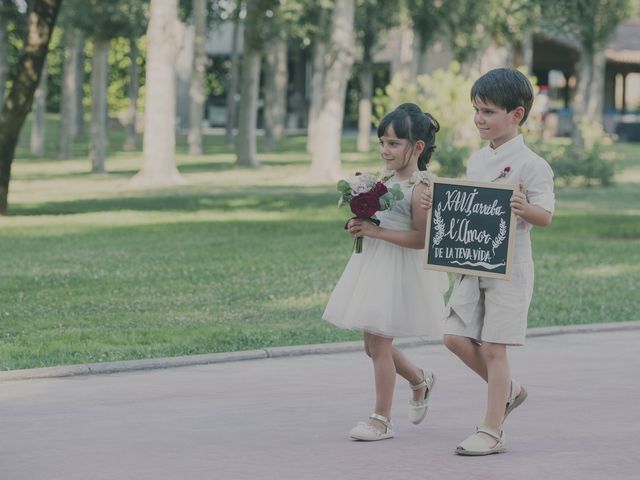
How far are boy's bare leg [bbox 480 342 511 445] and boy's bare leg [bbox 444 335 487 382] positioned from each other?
8cm

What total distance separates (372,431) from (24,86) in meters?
16.0

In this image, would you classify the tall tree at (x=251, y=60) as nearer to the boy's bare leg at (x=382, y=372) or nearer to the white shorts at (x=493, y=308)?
the boy's bare leg at (x=382, y=372)

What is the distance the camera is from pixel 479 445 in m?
6.32

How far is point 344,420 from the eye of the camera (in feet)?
23.6

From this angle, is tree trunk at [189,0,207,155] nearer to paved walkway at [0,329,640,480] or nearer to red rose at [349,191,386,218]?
paved walkway at [0,329,640,480]

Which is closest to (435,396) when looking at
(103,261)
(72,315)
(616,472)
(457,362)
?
(457,362)

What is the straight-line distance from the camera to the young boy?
6309 millimetres

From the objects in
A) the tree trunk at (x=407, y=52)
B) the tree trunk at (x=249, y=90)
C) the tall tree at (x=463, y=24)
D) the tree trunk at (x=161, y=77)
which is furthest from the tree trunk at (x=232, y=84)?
the tree trunk at (x=161, y=77)

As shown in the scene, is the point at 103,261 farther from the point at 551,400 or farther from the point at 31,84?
the point at 551,400

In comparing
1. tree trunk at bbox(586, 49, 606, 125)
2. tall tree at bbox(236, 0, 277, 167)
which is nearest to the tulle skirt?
tall tree at bbox(236, 0, 277, 167)

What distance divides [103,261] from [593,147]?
18139 millimetres

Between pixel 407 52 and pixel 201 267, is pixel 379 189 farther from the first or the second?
pixel 407 52

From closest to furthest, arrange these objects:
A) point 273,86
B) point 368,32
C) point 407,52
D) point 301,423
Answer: point 301,423 < point 368,32 < point 273,86 < point 407,52

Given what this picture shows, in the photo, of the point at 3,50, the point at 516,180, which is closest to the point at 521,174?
the point at 516,180
